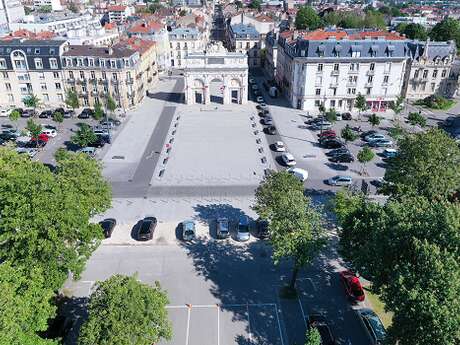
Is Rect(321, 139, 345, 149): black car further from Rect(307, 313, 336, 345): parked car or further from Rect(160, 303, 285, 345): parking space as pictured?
Rect(307, 313, 336, 345): parked car

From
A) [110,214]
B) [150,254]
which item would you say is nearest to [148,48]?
[110,214]

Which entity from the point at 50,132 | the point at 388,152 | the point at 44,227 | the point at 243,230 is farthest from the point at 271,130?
the point at 44,227

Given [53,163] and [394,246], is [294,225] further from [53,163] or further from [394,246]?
[53,163]

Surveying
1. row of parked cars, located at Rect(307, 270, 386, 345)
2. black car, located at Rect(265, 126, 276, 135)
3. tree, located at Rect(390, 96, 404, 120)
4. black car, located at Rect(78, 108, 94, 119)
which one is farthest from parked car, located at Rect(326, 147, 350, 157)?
black car, located at Rect(78, 108, 94, 119)

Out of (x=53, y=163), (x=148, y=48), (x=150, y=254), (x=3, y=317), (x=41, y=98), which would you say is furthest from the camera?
(x=148, y=48)

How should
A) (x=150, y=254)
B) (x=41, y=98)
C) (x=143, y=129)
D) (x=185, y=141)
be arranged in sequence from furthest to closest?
(x=41, y=98) → (x=143, y=129) → (x=185, y=141) → (x=150, y=254)

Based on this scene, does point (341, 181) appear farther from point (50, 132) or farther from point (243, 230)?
point (50, 132)

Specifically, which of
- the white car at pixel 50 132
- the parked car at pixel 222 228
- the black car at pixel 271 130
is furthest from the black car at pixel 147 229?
the white car at pixel 50 132
